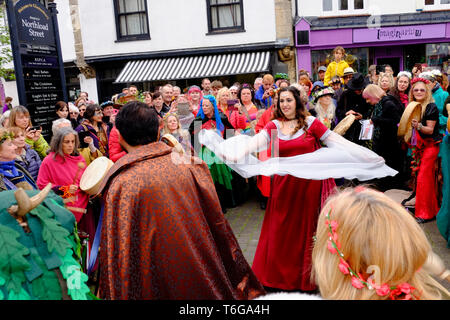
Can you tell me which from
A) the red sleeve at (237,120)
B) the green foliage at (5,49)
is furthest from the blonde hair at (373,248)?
the green foliage at (5,49)

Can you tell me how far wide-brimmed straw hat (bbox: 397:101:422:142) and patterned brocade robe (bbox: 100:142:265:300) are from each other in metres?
4.31

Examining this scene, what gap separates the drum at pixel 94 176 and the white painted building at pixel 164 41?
1049 centimetres

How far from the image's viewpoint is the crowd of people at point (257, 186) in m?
1.59

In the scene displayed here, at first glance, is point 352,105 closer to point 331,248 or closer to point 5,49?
point 331,248

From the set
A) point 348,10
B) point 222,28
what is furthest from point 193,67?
point 348,10

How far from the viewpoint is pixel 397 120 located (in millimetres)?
6797

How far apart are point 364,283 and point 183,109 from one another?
20.3 feet

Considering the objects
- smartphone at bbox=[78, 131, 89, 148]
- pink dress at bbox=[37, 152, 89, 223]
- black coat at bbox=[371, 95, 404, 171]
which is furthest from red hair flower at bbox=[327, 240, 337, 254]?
black coat at bbox=[371, 95, 404, 171]

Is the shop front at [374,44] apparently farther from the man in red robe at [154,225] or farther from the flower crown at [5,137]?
the man in red robe at [154,225]

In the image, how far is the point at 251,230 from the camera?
6.11 metres

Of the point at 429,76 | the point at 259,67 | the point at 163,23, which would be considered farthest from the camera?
the point at 163,23
